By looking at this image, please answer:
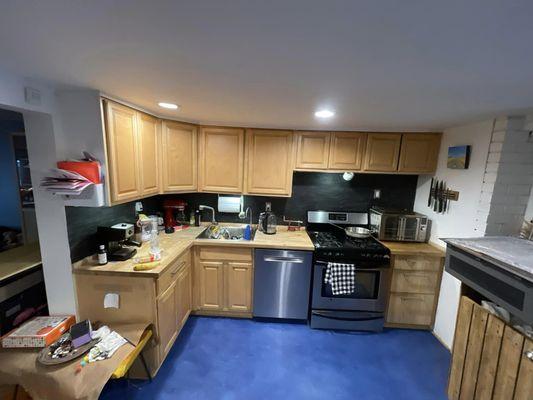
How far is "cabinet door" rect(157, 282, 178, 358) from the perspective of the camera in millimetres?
1854

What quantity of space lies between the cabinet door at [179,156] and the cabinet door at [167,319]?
1038 mm

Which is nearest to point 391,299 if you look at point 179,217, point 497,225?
point 497,225

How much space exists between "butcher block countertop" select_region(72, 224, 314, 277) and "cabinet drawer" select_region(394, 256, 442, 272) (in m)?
0.91

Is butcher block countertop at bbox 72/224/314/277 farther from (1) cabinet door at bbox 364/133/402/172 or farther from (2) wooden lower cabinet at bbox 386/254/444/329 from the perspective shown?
(1) cabinet door at bbox 364/133/402/172

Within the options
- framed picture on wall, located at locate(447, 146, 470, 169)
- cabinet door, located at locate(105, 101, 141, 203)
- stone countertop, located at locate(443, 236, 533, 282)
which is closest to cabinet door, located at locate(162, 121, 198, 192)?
cabinet door, located at locate(105, 101, 141, 203)

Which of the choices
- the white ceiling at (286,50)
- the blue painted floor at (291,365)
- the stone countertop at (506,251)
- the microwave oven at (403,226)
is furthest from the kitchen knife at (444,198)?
the blue painted floor at (291,365)

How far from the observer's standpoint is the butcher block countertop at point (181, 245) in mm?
1726

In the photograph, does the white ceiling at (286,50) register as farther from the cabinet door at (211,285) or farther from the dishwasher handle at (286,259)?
the cabinet door at (211,285)

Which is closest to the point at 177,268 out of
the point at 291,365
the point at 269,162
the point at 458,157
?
the point at 291,365

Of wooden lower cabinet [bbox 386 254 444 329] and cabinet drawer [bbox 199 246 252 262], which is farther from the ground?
cabinet drawer [bbox 199 246 252 262]

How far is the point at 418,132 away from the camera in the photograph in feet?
8.32

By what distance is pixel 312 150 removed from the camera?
104 inches

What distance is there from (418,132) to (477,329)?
1887mm

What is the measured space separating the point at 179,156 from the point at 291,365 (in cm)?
228
